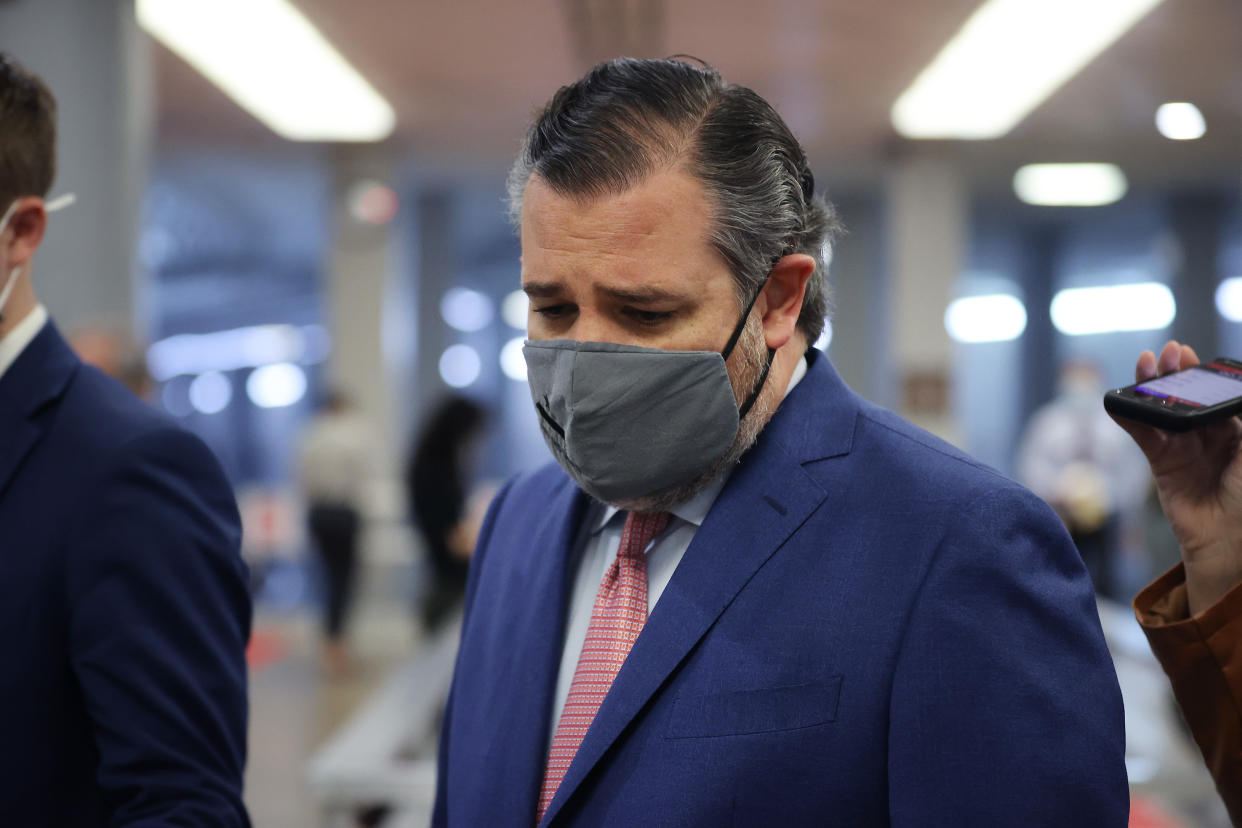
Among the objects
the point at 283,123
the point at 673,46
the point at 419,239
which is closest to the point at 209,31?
the point at 283,123

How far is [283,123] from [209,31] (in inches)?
88.5

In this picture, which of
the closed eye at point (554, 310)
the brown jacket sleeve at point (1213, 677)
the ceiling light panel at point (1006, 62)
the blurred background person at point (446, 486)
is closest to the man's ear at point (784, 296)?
the closed eye at point (554, 310)

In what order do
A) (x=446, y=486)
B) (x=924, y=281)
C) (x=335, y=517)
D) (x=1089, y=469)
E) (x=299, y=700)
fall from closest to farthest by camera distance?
(x=446, y=486), (x=299, y=700), (x=335, y=517), (x=1089, y=469), (x=924, y=281)

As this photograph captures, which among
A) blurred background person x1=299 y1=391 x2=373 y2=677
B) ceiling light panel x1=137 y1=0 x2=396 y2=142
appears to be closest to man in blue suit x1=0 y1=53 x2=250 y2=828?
ceiling light panel x1=137 y1=0 x2=396 y2=142

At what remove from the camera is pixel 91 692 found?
123 cm

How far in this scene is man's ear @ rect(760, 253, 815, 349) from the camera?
123 cm

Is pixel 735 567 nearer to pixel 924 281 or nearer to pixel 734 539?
pixel 734 539

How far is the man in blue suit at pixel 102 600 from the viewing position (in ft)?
4.03

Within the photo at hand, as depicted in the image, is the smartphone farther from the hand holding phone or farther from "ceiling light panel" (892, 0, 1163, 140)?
"ceiling light panel" (892, 0, 1163, 140)

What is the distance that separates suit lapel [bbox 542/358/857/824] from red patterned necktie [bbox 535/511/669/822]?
0.21 ft

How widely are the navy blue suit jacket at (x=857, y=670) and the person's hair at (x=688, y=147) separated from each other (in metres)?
0.22

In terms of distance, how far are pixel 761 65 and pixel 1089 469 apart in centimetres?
381

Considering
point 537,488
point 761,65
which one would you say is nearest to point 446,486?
point 761,65

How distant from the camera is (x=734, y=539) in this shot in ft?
3.82
